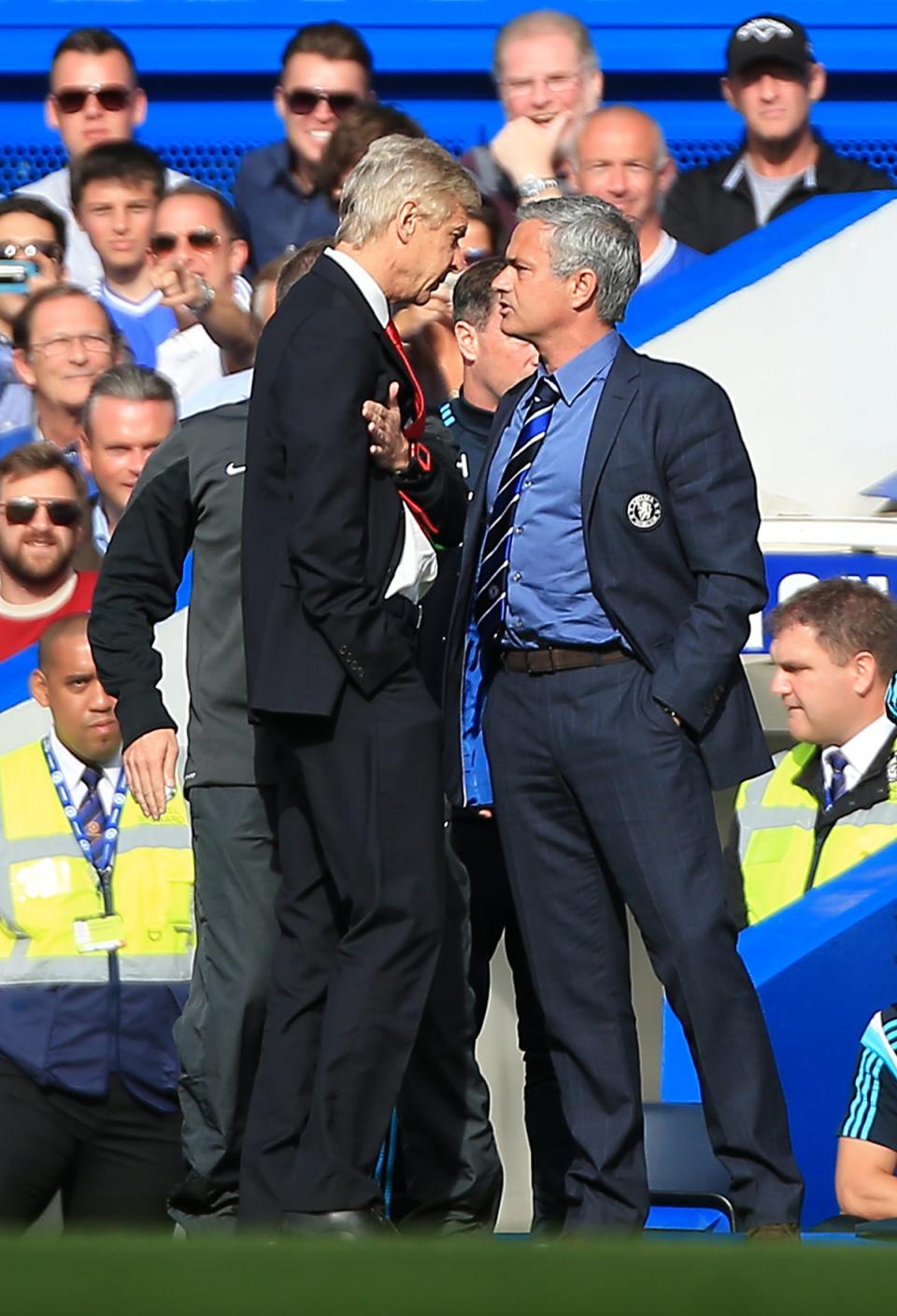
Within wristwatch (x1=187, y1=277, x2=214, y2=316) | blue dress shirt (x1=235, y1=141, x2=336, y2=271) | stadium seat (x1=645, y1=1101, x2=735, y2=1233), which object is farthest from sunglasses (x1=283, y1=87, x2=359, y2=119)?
stadium seat (x1=645, y1=1101, x2=735, y2=1233)

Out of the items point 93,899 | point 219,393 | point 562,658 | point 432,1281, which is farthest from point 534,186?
point 432,1281

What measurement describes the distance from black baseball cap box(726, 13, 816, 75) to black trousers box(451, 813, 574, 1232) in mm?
3171

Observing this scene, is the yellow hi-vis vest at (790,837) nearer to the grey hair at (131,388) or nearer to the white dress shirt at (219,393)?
the white dress shirt at (219,393)

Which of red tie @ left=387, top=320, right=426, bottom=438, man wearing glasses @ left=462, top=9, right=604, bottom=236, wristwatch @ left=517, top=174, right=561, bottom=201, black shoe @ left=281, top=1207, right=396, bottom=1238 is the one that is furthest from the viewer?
man wearing glasses @ left=462, top=9, right=604, bottom=236

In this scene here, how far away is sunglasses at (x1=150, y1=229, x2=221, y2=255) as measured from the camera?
6.09 meters

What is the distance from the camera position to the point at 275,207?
20.7ft

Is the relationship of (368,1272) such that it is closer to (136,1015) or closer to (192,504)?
(192,504)

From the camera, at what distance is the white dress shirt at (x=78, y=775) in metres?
4.69

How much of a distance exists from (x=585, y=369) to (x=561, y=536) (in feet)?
0.94

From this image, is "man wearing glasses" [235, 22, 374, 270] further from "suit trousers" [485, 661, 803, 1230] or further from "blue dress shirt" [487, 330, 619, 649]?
"suit trousers" [485, 661, 803, 1230]

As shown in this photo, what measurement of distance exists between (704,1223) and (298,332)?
1.80 metres

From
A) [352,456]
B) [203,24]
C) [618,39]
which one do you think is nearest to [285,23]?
[203,24]

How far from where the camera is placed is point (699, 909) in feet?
11.0

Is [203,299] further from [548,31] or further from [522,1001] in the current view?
[522,1001]
